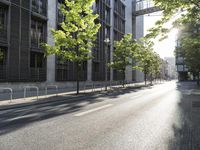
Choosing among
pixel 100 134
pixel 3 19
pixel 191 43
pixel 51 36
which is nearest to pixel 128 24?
pixel 51 36

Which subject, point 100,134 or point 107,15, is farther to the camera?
point 107,15

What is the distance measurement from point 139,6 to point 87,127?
196 ft

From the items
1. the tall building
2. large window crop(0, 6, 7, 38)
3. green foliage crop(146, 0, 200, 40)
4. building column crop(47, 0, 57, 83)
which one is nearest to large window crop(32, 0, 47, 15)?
the tall building

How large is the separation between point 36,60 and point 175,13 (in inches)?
637

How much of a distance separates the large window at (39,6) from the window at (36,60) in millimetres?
5084

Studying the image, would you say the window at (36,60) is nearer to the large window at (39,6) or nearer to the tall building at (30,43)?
the tall building at (30,43)

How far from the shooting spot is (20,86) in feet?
68.5

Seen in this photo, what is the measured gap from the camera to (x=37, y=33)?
24.2m

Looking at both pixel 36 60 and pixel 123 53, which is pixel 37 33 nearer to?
pixel 36 60

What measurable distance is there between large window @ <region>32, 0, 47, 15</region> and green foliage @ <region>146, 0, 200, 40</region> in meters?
14.7

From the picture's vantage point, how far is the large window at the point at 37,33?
927 inches

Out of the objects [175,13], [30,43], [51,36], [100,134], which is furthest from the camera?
[51,36]

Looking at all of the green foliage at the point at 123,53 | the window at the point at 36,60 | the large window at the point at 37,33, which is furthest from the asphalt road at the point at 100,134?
the green foliage at the point at 123,53

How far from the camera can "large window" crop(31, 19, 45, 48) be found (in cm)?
2355
